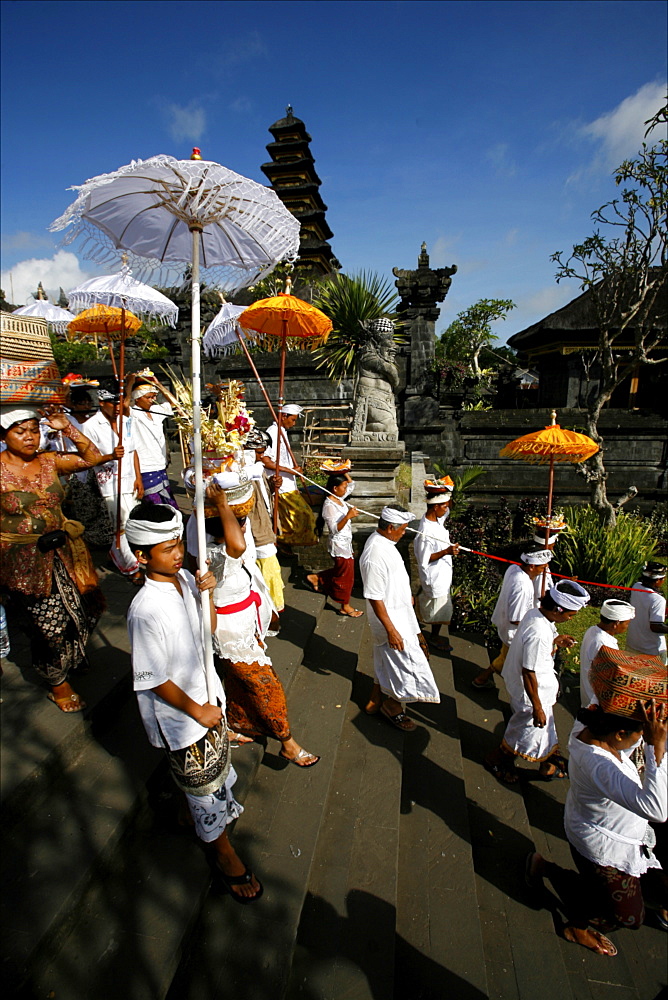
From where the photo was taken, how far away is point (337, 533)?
17.0ft

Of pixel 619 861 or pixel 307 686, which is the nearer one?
pixel 619 861

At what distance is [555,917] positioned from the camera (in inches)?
111

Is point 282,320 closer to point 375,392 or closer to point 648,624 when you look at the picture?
point 375,392

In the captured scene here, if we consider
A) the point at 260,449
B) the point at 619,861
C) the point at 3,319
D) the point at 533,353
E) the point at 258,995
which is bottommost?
the point at 258,995

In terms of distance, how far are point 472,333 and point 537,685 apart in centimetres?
A: 2785

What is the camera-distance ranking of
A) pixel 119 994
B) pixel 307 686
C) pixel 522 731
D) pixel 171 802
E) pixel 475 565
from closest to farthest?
pixel 119 994 → pixel 171 802 → pixel 522 731 → pixel 307 686 → pixel 475 565

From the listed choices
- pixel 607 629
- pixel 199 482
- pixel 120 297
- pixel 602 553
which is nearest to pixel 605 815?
pixel 607 629

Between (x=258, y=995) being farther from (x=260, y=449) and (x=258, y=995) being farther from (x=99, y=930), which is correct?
(x=260, y=449)

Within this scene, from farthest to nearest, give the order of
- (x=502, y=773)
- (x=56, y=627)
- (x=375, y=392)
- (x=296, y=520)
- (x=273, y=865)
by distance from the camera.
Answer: (x=375, y=392) < (x=296, y=520) < (x=502, y=773) < (x=56, y=627) < (x=273, y=865)

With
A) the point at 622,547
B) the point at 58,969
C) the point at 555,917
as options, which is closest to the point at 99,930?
the point at 58,969

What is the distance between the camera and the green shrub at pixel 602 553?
691cm

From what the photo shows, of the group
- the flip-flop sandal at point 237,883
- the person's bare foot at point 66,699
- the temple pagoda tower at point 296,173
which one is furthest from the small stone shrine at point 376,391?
the temple pagoda tower at point 296,173

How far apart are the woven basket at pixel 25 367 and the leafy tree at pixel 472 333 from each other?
77.2 feet

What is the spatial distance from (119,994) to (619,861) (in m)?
2.44
